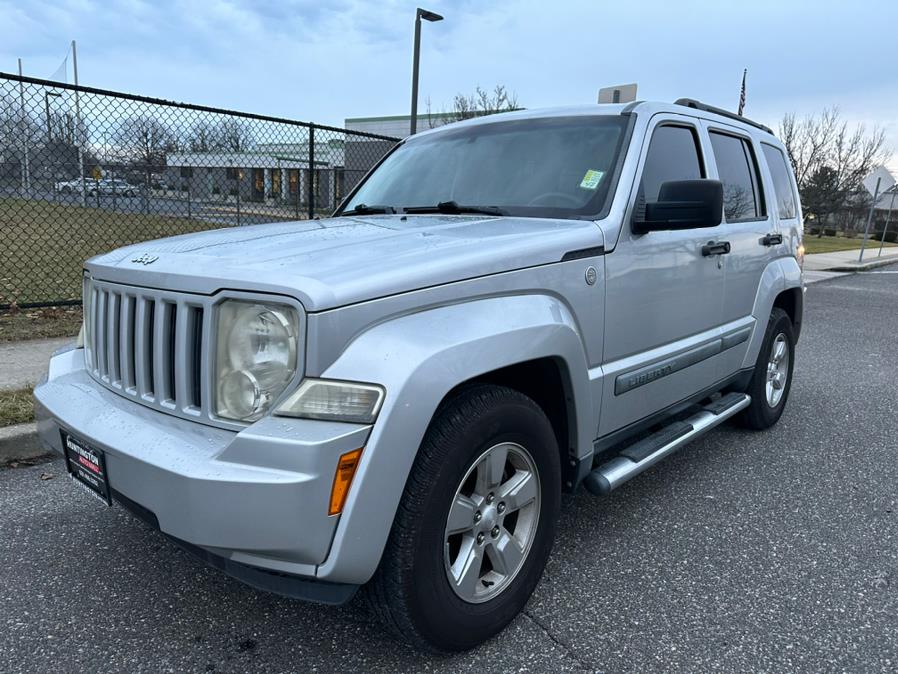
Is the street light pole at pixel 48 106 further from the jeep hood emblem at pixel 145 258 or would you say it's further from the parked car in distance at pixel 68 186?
the jeep hood emblem at pixel 145 258

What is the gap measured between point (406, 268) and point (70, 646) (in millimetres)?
1713

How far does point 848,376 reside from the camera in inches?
258

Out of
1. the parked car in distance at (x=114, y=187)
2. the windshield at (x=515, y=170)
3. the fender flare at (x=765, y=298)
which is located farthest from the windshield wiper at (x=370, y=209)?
the parked car in distance at (x=114, y=187)

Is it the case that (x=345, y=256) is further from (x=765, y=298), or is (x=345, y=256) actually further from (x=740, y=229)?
(x=765, y=298)

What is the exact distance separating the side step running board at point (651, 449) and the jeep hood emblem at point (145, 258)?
1853mm

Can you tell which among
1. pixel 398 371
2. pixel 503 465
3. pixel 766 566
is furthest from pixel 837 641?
pixel 398 371

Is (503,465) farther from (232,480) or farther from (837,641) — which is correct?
(837,641)

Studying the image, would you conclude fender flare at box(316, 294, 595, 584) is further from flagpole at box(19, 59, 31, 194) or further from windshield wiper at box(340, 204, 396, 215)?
flagpole at box(19, 59, 31, 194)

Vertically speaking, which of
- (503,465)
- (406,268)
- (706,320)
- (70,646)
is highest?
(406,268)

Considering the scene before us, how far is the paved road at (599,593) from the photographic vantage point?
2.29m

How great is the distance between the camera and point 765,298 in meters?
4.25

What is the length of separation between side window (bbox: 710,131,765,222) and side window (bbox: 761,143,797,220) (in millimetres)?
324

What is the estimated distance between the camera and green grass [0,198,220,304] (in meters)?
8.03

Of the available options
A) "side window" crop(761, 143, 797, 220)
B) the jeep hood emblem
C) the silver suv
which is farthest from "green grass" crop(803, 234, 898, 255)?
the jeep hood emblem
